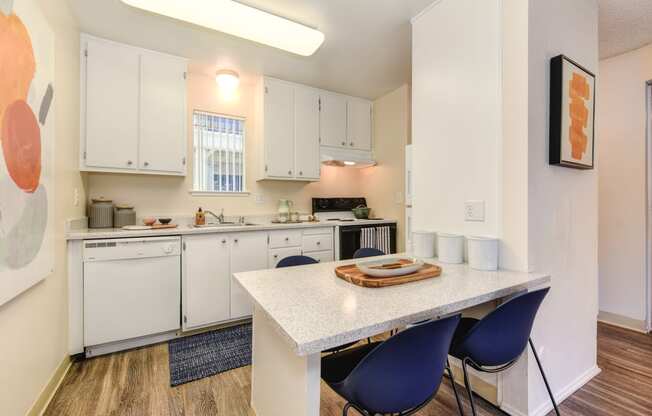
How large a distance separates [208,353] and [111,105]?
2197 mm

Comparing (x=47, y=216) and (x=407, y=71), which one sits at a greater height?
(x=407, y=71)

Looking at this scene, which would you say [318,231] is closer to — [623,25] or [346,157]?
[346,157]

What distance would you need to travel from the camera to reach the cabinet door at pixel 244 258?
8.79 ft

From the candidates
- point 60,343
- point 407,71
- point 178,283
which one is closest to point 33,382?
point 60,343

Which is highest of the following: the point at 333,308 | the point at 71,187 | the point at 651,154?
the point at 651,154

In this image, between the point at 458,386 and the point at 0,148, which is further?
the point at 458,386

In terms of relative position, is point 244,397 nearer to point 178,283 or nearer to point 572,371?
point 178,283

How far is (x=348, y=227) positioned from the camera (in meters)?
3.28

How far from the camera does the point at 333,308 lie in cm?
102

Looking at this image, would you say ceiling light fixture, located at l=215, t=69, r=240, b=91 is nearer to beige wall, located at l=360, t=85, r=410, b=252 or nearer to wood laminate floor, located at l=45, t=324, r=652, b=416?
beige wall, located at l=360, t=85, r=410, b=252

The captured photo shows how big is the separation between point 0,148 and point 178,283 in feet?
5.21

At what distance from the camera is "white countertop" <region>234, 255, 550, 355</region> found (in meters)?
0.86

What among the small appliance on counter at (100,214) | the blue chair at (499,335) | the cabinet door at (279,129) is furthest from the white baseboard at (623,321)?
the small appliance on counter at (100,214)

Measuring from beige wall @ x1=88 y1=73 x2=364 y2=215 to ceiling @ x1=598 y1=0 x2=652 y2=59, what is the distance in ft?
9.44
